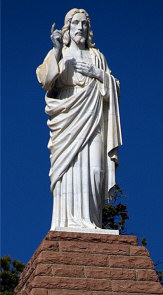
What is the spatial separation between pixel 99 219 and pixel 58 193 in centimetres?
82

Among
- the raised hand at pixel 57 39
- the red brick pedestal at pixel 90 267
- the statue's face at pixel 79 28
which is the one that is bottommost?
the red brick pedestal at pixel 90 267

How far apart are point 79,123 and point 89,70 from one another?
112 centimetres

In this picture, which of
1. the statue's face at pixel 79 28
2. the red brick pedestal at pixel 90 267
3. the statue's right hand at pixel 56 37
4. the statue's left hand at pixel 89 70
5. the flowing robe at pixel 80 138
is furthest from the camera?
the statue's face at pixel 79 28

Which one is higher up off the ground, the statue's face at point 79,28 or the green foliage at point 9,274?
the statue's face at point 79,28

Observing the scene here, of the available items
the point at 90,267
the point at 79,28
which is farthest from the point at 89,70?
the point at 90,267

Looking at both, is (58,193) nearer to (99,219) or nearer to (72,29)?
(99,219)

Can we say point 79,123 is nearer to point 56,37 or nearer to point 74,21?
point 56,37

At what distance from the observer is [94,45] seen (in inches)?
559

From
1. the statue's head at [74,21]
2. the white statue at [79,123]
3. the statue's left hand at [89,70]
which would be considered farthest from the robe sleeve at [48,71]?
the statue's head at [74,21]

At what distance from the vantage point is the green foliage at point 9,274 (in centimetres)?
1978

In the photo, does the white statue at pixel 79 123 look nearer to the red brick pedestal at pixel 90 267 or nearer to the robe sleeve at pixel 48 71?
the robe sleeve at pixel 48 71

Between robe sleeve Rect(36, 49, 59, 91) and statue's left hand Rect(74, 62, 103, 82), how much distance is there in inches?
18.9

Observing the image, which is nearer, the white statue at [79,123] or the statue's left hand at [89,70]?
the white statue at [79,123]

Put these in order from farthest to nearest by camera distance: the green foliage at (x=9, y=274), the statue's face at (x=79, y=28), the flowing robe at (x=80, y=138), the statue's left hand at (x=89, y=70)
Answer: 1. the green foliage at (x=9, y=274)
2. the statue's face at (x=79, y=28)
3. the statue's left hand at (x=89, y=70)
4. the flowing robe at (x=80, y=138)
